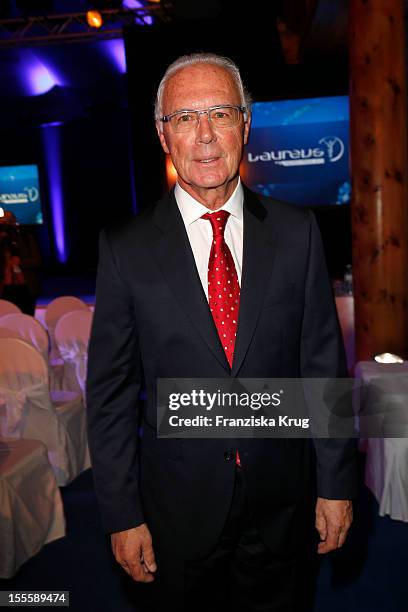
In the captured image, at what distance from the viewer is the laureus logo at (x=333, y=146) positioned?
9.66m

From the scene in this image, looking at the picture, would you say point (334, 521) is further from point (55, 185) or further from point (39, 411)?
point (55, 185)

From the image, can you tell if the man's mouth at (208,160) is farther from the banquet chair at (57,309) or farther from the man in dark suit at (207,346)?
the banquet chair at (57,309)

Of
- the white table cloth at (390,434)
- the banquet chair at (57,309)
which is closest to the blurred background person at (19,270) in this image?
the banquet chair at (57,309)

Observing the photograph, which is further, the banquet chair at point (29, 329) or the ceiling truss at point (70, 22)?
the ceiling truss at point (70, 22)

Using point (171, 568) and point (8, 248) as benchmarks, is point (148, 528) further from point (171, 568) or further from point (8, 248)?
point (8, 248)

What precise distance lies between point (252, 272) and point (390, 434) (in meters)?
2.33

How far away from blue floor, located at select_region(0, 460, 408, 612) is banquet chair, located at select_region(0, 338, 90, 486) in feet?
2.08

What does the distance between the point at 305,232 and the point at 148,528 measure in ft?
3.23

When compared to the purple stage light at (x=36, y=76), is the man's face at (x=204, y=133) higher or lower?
lower

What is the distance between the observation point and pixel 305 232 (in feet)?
5.24

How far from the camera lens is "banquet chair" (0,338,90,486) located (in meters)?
3.74

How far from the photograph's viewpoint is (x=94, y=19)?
374 inches

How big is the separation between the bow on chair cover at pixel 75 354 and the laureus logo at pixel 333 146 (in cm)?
640

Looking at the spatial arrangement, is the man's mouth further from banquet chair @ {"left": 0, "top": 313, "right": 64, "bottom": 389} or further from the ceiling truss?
the ceiling truss
